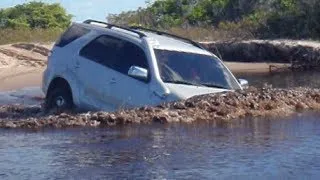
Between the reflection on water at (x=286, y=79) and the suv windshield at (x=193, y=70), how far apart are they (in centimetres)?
875

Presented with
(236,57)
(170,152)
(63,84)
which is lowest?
(170,152)

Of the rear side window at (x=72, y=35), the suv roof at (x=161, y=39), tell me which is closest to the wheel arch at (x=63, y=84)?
the rear side window at (x=72, y=35)

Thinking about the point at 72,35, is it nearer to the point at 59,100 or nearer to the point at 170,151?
the point at 59,100

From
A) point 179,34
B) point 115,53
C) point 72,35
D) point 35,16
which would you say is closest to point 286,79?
point 72,35

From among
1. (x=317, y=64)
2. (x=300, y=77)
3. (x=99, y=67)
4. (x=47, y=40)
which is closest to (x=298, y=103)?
(x=99, y=67)

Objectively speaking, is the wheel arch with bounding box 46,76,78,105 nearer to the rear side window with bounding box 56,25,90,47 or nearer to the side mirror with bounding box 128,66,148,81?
the rear side window with bounding box 56,25,90,47

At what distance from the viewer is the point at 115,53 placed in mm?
14602

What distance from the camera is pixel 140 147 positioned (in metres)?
11.2

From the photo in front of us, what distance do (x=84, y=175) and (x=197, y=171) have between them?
1.09 metres

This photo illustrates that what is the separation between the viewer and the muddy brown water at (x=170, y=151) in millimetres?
9578

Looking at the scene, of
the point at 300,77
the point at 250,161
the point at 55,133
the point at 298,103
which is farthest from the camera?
the point at 300,77

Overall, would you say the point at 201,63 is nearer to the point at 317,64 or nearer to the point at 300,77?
the point at 300,77

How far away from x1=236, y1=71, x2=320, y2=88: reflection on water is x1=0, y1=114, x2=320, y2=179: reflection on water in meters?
10.7

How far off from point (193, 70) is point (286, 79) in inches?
510
